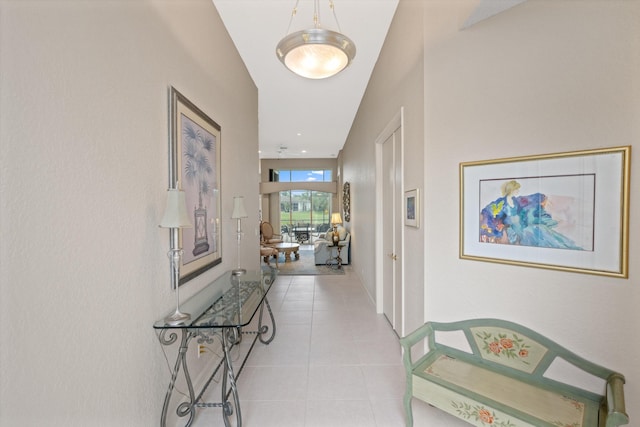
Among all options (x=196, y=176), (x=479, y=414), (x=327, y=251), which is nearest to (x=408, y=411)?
(x=479, y=414)

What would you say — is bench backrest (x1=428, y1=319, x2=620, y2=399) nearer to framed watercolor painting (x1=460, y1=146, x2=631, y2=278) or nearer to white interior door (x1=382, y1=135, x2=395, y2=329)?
framed watercolor painting (x1=460, y1=146, x2=631, y2=278)

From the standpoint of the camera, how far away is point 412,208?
2.24 m

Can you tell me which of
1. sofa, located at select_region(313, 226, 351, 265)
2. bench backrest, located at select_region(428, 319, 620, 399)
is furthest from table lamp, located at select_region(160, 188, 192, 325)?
sofa, located at select_region(313, 226, 351, 265)

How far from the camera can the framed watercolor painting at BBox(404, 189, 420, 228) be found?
2121 mm

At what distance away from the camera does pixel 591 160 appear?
1.40 meters

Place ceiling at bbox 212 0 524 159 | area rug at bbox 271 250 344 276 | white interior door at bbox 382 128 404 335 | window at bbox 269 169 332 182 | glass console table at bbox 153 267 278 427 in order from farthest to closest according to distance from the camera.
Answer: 1. window at bbox 269 169 332 182
2. area rug at bbox 271 250 344 276
3. white interior door at bbox 382 128 404 335
4. ceiling at bbox 212 0 524 159
5. glass console table at bbox 153 267 278 427

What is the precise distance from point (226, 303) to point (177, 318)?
0.41m

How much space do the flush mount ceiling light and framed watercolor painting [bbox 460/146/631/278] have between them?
109cm

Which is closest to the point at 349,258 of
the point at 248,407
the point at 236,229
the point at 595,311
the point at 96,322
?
the point at 236,229

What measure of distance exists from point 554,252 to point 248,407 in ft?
7.25

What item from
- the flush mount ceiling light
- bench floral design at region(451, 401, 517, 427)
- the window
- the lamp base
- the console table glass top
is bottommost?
bench floral design at region(451, 401, 517, 427)

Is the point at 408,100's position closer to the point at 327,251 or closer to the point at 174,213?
the point at 174,213

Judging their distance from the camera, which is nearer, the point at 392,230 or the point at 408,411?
the point at 408,411

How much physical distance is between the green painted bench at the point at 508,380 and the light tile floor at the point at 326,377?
38 centimetres
